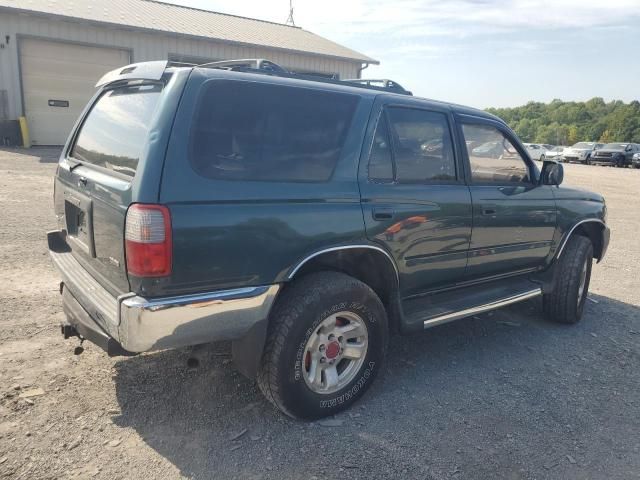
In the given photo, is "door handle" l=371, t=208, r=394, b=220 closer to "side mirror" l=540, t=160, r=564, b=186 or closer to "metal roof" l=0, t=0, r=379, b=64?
"side mirror" l=540, t=160, r=564, b=186

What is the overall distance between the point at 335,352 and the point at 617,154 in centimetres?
3534

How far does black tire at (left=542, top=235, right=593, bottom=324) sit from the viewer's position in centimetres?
476

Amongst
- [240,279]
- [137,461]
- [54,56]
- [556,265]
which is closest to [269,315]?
[240,279]

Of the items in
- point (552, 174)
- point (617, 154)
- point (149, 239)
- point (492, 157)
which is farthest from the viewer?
point (617, 154)

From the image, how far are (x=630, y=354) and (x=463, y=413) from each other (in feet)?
6.55

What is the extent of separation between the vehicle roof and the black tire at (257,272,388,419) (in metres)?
1.13

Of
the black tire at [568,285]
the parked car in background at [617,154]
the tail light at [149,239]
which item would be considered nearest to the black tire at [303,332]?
the tail light at [149,239]

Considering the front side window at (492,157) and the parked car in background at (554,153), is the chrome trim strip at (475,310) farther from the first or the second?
the parked car in background at (554,153)

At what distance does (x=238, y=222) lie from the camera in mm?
2604

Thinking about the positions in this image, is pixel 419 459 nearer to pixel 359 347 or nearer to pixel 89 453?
pixel 359 347

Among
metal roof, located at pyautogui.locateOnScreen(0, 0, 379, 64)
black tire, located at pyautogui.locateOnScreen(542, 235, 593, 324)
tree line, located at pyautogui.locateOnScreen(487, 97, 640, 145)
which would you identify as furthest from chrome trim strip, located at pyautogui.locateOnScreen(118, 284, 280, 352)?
tree line, located at pyautogui.locateOnScreen(487, 97, 640, 145)

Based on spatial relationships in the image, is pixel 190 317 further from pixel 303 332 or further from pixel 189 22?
pixel 189 22

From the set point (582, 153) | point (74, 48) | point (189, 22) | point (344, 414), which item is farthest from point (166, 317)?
point (582, 153)

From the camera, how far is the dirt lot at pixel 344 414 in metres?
2.69
